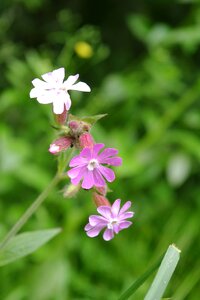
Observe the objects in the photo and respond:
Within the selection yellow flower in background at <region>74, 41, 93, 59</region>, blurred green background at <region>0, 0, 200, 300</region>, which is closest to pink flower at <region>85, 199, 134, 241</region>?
blurred green background at <region>0, 0, 200, 300</region>

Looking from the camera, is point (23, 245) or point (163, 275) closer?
point (163, 275)

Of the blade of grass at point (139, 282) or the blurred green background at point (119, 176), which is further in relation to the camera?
the blurred green background at point (119, 176)

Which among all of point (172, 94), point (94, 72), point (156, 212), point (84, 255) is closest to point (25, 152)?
point (84, 255)

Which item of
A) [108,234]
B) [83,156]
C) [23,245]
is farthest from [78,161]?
[23,245]

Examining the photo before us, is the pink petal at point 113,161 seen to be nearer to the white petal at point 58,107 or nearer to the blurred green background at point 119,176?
the white petal at point 58,107

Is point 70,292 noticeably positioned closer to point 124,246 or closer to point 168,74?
point 124,246

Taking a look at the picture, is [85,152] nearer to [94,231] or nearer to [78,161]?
[78,161]

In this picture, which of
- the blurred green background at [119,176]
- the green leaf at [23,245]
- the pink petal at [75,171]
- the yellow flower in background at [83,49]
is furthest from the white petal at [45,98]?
the yellow flower in background at [83,49]

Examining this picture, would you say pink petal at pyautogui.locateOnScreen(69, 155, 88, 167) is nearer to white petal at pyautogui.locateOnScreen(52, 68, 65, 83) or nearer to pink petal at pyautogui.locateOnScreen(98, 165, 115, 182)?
pink petal at pyautogui.locateOnScreen(98, 165, 115, 182)

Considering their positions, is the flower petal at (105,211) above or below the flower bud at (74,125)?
below
